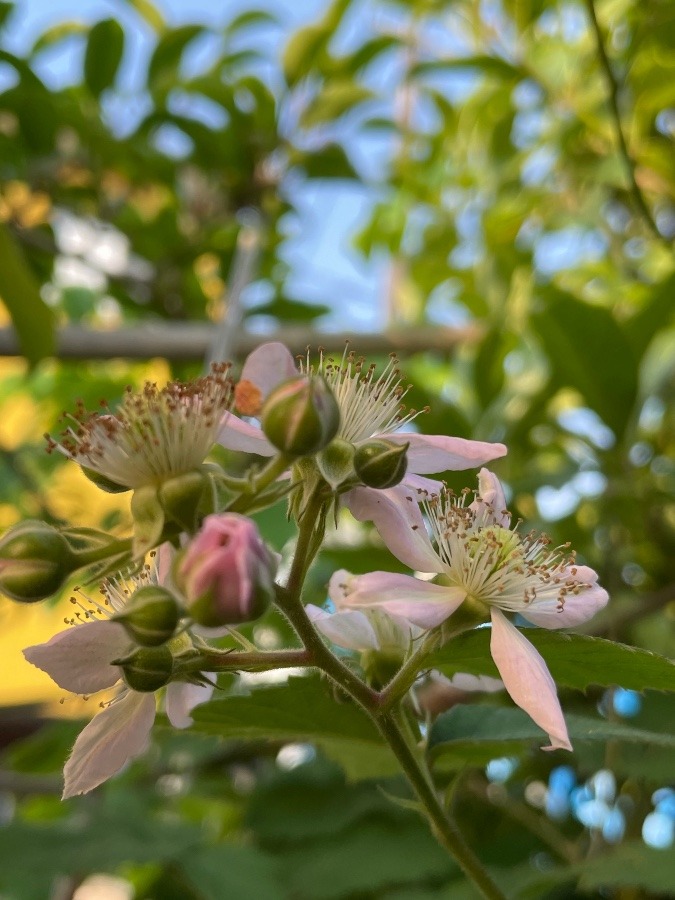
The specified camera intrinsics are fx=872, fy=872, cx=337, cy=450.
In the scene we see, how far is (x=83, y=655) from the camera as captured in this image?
1.61ft

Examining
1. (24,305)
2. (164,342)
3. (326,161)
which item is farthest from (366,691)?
(326,161)

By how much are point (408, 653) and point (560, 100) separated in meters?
1.22

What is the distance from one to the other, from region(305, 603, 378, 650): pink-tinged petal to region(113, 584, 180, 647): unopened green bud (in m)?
0.14

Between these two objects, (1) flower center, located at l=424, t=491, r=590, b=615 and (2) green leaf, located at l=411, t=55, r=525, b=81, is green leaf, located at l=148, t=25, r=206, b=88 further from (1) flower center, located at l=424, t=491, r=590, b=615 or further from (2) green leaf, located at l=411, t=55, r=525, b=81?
(1) flower center, located at l=424, t=491, r=590, b=615

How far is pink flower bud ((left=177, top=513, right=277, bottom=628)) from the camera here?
39 centimetres

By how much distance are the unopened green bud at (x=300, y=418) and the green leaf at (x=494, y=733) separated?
220mm

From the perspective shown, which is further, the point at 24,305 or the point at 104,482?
the point at 24,305

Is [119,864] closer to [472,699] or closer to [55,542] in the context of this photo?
[472,699]

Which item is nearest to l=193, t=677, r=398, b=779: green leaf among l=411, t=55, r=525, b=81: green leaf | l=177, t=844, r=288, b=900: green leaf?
l=177, t=844, r=288, b=900: green leaf

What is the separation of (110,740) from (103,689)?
0.04m

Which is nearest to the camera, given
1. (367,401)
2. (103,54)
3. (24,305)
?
(367,401)

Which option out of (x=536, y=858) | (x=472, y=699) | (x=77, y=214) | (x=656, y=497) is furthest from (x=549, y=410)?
(x=77, y=214)

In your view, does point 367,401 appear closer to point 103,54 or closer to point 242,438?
point 242,438

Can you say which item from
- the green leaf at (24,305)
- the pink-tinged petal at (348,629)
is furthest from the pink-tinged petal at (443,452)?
the green leaf at (24,305)
